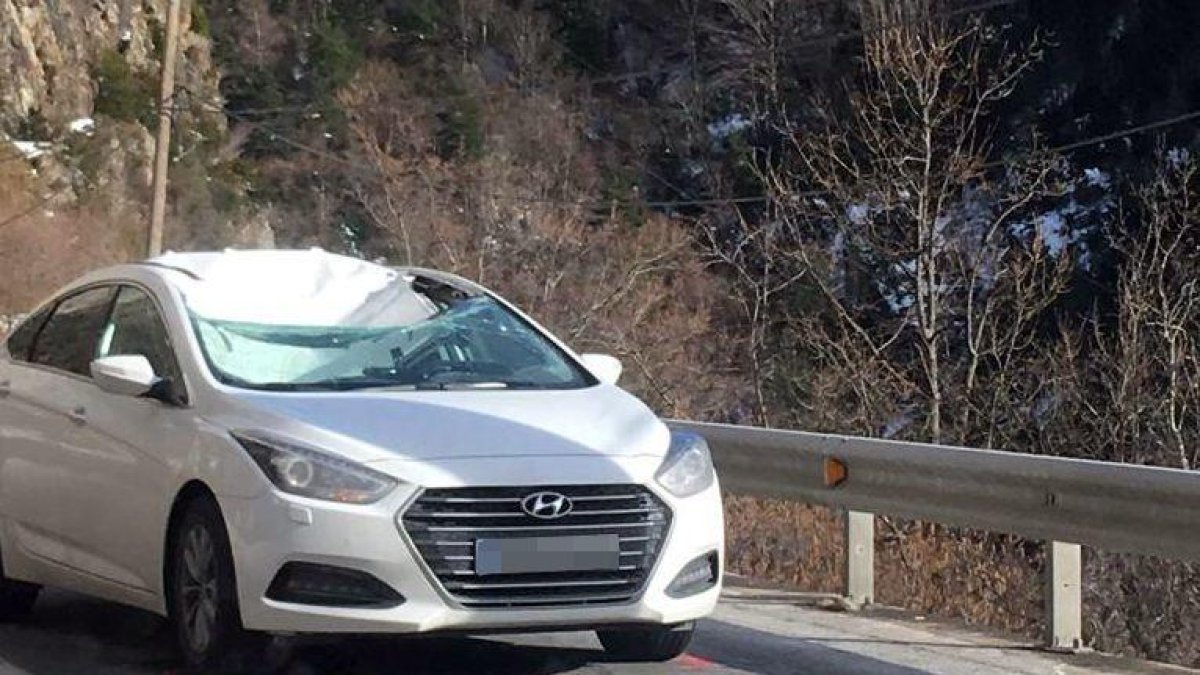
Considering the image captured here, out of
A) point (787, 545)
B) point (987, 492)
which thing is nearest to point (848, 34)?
point (787, 545)

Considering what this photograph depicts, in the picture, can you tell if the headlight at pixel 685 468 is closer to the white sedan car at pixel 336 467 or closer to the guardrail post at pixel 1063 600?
the white sedan car at pixel 336 467

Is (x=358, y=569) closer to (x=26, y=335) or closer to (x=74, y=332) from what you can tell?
(x=74, y=332)

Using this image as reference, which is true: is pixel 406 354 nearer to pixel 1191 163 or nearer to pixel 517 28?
pixel 1191 163

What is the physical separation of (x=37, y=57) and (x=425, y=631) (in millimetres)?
50783

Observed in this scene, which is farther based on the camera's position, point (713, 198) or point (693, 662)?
point (713, 198)

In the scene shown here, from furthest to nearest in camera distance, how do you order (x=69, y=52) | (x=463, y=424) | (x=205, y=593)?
(x=69, y=52)
(x=205, y=593)
(x=463, y=424)

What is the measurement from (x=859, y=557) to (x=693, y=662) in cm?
201

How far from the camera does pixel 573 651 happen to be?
22.5ft

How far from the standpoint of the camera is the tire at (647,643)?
6.43 metres

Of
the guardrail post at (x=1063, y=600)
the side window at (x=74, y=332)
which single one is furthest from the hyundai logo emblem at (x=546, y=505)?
the guardrail post at (x=1063, y=600)

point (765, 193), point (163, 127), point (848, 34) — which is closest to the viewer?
point (163, 127)

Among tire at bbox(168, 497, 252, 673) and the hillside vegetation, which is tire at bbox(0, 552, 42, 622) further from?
the hillside vegetation

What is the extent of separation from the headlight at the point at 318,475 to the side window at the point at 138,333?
86 cm

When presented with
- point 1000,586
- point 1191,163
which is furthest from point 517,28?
point 1000,586
